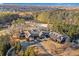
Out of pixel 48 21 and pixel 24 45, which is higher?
pixel 48 21

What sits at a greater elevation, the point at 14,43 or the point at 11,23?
the point at 11,23

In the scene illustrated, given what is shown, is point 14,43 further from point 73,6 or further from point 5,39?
point 73,6

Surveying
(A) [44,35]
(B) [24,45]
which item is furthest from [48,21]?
(B) [24,45]

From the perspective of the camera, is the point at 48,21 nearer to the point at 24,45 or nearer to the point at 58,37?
the point at 58,37

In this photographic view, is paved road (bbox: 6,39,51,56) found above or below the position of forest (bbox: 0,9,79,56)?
below

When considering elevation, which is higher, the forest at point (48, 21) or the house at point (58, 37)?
the forest at point (48, 21)

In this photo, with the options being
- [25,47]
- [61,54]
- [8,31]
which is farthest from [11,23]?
[61,54]

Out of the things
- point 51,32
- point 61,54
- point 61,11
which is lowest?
point 61,54

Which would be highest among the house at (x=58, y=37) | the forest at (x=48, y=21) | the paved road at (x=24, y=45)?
the forest at (x=48, y=21)

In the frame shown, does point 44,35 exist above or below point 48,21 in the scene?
below

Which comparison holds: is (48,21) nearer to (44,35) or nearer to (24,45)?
(44,35)

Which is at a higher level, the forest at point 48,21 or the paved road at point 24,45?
the forest at point 48,21
